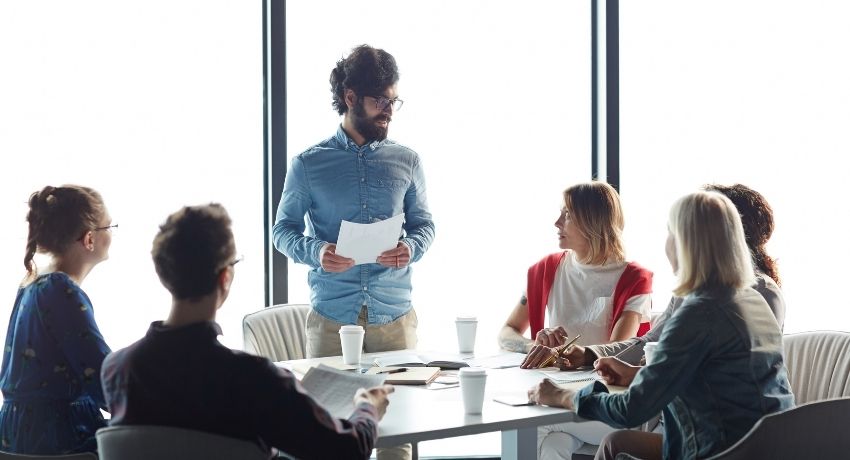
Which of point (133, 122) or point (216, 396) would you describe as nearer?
point (216, 396)

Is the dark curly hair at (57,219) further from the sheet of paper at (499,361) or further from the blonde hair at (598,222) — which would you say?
the blonde hair at (598,222)

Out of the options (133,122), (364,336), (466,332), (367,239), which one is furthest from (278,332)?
(133,122)

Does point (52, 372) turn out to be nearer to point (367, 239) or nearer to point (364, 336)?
point (367, 239)

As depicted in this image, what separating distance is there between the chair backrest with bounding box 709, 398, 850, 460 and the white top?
3.38 feet

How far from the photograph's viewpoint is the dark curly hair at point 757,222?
2756 millimetres

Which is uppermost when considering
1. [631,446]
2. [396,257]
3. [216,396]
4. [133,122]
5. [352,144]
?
[133,122]

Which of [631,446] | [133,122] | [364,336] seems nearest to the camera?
[631,446]

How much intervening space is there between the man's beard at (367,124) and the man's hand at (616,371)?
1.24 metres

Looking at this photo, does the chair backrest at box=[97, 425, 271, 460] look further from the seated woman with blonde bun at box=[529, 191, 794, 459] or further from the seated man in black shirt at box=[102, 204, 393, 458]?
the seated woman with blonde bun at box=[529, 191, 794, 459]

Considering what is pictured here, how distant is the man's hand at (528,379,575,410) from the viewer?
2178 mm

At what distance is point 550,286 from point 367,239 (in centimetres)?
71

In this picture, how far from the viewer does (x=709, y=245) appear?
215 cm

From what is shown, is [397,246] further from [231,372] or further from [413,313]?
[231,372]

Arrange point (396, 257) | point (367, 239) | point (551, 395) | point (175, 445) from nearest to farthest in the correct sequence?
1. point (175, 445)
2. point (551, 395)
3. point (367, 239)
4. point (396, 257)
